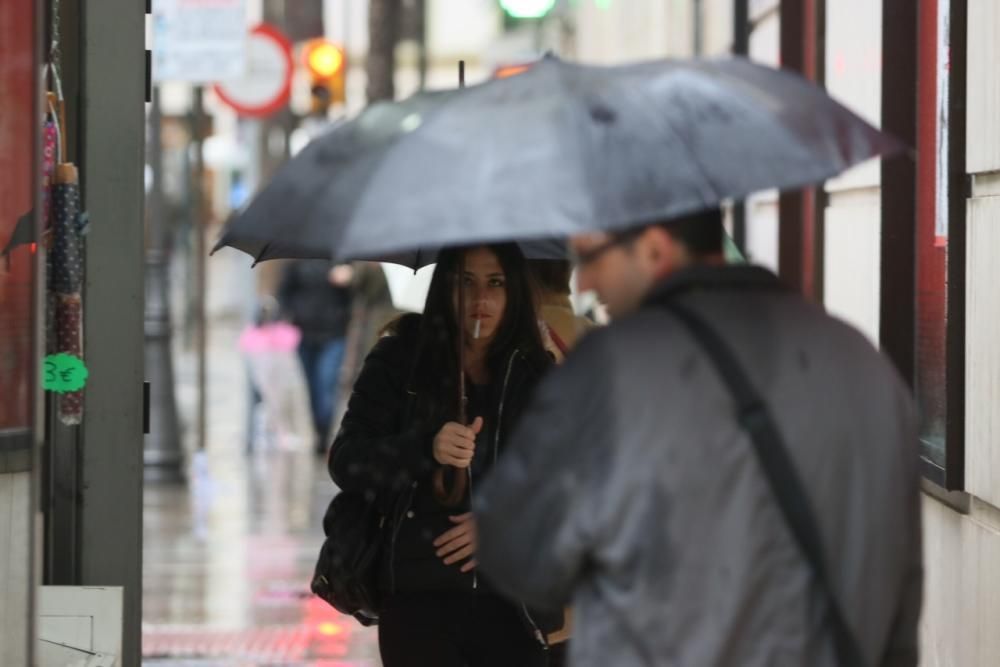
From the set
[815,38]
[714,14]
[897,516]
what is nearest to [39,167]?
[897,516]

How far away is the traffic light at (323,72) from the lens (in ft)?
70.1

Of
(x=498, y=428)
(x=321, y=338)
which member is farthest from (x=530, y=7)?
(x=498, y=428)

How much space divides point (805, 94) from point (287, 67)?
14.6 metres

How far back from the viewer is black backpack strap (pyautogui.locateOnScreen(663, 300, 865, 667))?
10.3 ft

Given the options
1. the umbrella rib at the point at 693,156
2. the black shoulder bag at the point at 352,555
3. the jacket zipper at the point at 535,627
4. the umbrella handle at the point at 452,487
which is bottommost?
the jacket zipper at the point at 535,627

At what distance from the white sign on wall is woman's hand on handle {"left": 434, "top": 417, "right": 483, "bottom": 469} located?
10316mm

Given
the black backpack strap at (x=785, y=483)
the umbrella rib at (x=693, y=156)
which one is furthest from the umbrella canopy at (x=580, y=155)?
the black backpack strap at (x=785, y=483)

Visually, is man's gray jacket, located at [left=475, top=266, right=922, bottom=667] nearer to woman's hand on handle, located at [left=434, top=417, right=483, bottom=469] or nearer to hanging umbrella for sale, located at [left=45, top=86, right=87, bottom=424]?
woman's hand on handle, located at [left=434, top=417, right=483, bottom=469]

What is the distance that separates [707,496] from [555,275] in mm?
3220

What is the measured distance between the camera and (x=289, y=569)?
10680 mm

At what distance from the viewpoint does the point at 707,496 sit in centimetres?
314

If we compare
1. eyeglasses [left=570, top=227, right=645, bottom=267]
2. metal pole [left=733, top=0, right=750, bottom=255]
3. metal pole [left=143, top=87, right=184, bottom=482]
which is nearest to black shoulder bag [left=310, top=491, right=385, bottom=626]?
eyeglasses [left=570, top=227, right=645, bottom=267]

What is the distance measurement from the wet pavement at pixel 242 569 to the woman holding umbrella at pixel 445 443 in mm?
3388

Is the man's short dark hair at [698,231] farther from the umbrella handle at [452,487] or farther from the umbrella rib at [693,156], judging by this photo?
the umbrella handle at [452,487]
